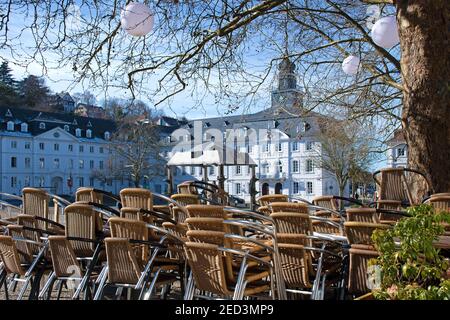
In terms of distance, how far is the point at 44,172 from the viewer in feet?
248

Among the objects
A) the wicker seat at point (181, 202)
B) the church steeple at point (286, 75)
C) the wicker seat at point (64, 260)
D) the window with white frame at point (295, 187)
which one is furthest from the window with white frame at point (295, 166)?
the wicker seat at point (64, 260)

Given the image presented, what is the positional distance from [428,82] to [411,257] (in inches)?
195

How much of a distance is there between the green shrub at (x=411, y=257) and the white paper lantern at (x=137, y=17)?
494 centimetres

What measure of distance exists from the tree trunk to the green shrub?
14.9 ft

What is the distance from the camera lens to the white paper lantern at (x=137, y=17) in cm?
748

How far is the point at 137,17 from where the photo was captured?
24.6 ft

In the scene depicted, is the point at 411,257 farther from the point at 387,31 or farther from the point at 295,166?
the point at 295,166

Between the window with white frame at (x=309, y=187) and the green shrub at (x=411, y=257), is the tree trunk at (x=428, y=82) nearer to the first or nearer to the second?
the green shrub at (x=411, y=257)

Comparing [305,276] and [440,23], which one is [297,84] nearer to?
[440,23]

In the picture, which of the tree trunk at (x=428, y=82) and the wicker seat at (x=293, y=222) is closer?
the wicker seat at (x=293, y=222)

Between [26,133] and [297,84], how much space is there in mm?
68428

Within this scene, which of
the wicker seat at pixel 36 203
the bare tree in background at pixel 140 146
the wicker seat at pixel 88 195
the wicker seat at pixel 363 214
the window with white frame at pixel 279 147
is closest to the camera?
the wicker seat at pixel 363 214

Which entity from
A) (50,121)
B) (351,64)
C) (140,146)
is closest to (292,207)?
(351,64)

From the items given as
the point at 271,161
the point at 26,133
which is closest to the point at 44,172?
the point at 26,133
